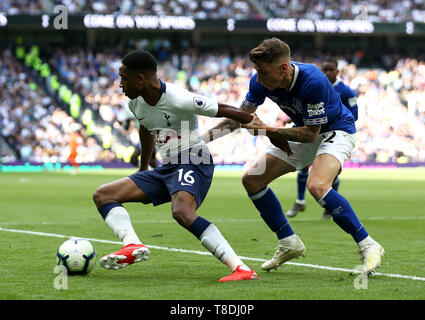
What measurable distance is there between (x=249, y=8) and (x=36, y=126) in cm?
1360

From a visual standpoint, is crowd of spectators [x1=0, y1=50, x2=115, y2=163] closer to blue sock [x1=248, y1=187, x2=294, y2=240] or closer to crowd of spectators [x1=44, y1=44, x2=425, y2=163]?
crowd of spectators [x1=44, y1=44, x2=425, y2=163]

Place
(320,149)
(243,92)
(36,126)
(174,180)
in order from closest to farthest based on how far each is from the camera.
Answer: (174,180)
(320,149)
(36,126)
(243,92)

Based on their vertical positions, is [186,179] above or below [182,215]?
above

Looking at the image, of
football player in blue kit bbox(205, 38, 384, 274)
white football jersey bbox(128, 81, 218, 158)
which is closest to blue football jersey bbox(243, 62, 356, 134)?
football player in blue kit bbox(205, 38, 384, 274)

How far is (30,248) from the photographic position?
7.79m

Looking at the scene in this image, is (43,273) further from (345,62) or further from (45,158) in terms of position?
(345,62)

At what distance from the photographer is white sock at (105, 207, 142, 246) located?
596 cm

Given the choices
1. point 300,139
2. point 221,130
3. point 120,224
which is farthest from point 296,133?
point 120,224

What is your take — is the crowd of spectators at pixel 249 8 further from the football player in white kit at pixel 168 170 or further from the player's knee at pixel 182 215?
the player's knee at pixel 182 215

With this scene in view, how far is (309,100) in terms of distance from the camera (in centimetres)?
614

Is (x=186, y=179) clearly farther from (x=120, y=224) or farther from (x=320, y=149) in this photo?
(x=320, y=149)

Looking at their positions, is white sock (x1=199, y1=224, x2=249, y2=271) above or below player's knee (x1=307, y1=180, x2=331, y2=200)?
below

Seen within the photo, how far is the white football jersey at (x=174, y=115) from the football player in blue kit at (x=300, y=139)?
1.14 ft

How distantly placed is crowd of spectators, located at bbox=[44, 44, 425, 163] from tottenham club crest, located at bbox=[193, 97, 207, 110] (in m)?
28.0
